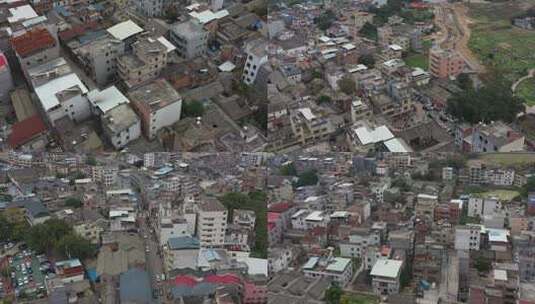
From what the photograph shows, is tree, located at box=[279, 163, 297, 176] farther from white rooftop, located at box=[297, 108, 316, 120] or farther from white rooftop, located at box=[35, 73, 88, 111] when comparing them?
white rooftop, located at box=[35, 73, 88, 111]

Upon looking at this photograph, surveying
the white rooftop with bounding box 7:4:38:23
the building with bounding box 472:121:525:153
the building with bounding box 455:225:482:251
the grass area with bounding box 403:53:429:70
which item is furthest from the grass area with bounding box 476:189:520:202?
the white rooftop with bounding box 7:4:38:23

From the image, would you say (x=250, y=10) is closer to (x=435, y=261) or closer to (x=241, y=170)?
(x=241, y=170)

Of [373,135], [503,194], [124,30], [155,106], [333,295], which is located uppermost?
[124,30]

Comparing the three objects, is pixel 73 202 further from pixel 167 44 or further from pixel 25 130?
pixel 167 44

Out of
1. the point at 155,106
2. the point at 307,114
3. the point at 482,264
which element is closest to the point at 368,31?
the point at 307,114

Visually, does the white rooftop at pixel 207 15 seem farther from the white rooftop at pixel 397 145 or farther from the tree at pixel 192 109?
the white rooftop at pixel 397 145

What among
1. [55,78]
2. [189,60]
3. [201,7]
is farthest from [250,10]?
[55,78]
